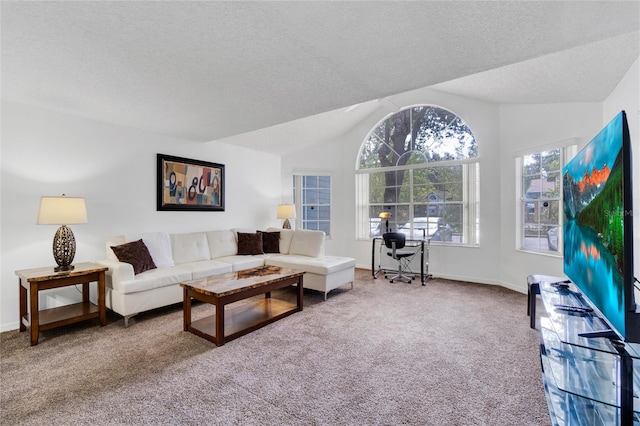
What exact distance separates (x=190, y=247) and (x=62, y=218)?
156 centimetres

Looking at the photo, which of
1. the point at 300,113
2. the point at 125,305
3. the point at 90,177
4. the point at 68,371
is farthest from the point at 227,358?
the point at 90,177

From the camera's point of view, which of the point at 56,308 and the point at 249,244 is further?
the point at 249,244

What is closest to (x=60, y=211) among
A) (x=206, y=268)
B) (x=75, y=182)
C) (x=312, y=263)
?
(x=75, y=182)

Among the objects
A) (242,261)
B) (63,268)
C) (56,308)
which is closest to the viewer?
(63,268)

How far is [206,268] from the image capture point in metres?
3.72

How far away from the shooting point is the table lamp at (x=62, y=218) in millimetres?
2816

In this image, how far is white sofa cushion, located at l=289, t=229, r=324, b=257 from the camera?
4688 millimetres

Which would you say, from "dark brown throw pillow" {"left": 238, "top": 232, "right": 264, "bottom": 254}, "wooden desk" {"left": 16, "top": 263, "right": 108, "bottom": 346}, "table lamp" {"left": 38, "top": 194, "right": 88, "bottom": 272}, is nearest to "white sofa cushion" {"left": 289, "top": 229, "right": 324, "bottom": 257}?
"dark brown throw pillow" {"left": 238, "top": 232, "right": 264, "bottom": 254}

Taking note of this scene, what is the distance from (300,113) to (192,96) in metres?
1.13

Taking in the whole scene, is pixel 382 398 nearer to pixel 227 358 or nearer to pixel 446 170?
pixel 227 358

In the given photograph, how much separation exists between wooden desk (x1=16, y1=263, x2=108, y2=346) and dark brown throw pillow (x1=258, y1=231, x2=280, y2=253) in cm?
235

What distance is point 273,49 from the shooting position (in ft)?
6.72

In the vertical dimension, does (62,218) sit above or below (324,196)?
below

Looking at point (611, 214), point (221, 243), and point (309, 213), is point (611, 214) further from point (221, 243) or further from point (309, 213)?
point (309, 213)
